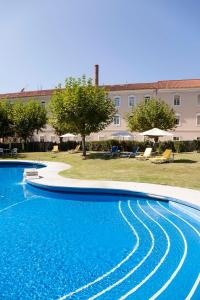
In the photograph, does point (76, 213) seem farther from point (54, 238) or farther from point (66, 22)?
point (66, 22)

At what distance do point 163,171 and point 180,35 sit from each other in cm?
945

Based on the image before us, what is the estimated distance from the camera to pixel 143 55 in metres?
27.6

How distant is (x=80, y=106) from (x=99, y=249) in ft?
70.7

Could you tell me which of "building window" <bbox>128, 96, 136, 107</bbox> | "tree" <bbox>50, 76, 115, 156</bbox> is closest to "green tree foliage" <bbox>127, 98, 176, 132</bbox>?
"tree" <bbox>50, 76, 115, 156</bbox>

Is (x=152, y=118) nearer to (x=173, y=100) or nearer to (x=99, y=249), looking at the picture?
(x=173, y=100)

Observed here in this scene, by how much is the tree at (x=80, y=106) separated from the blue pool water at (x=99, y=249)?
16130 mm

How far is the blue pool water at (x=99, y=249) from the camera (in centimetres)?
635

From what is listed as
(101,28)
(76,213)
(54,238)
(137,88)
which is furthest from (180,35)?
(137,88)

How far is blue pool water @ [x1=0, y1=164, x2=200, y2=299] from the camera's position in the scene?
6348 mm

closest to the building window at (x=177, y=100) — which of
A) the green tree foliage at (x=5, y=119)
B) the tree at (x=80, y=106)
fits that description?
the tree at (x=80, y=106)

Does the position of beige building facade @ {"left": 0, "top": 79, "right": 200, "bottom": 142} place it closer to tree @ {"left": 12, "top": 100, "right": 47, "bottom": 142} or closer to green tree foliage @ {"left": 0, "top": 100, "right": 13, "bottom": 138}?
tree @ {"left": 12, "top": 100, "right": 47, "bottom": 142}

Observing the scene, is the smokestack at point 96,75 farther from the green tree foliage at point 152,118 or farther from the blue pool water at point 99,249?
the blue pool water at point 99,249

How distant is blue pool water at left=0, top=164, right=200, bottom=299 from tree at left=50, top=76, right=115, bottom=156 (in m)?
16.1

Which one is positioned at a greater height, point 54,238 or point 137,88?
point 137,88
